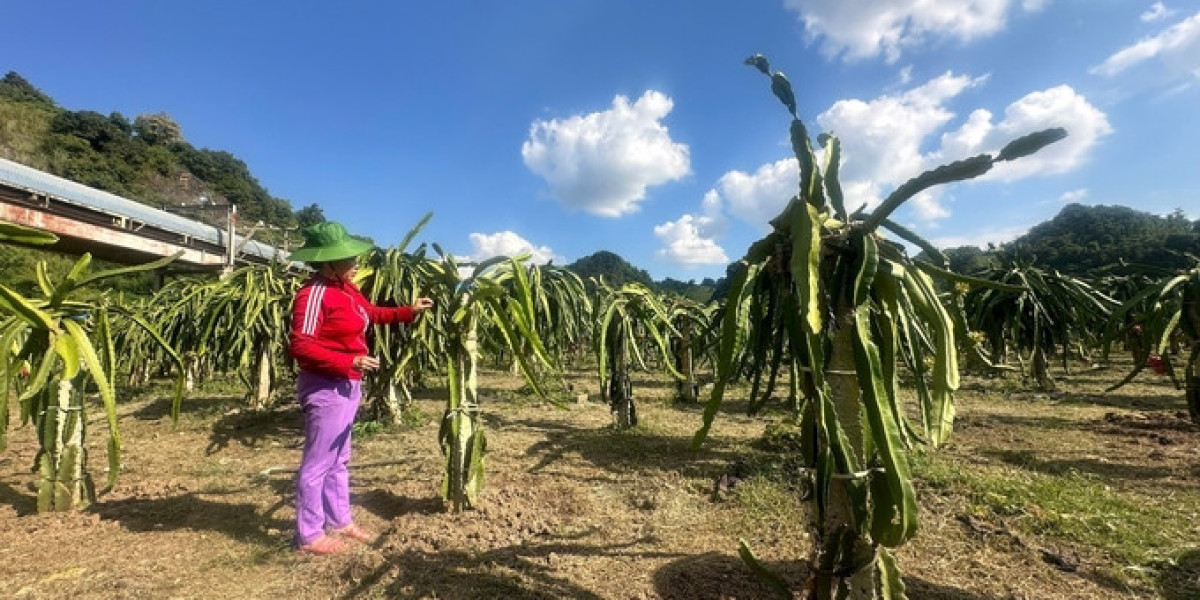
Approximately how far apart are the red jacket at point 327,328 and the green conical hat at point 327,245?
0.53 feet

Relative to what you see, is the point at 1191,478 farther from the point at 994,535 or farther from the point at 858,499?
the point at 858,499

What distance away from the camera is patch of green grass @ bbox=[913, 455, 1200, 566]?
9.07 feet

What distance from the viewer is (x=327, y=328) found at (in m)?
3.04

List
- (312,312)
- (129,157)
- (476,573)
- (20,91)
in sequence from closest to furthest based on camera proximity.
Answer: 1. (476,573)
2. (312,312)
3. (129,157)
4. (20,91)

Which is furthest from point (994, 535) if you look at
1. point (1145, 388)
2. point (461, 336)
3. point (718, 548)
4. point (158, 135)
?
point (158, 135)

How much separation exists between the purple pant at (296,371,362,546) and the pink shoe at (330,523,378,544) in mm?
50

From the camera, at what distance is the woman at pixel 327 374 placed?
2959 mm

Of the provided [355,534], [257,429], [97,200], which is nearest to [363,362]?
[355,534]

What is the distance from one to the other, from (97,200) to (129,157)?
56142mm

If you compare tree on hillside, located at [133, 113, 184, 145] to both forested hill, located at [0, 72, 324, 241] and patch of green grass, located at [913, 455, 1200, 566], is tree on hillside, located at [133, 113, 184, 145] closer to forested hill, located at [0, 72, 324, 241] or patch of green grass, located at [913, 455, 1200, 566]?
forested hill, located at [0, 72, 324, 241]

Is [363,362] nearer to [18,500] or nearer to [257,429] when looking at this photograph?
[18,500]

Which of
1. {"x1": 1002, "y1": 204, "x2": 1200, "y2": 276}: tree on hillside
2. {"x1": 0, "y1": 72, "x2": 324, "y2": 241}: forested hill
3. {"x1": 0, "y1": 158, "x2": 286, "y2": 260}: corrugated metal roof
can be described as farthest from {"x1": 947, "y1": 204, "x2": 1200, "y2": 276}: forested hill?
{"x1": 0, "y1": 72, "x2": 324, "y2": 241}: forested hill

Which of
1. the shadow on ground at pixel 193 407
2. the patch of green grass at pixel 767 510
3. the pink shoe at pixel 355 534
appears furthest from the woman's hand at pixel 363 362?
the shadow on ground at pixel 193 407

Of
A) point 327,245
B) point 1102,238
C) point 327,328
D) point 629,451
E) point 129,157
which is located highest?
point 129,157
